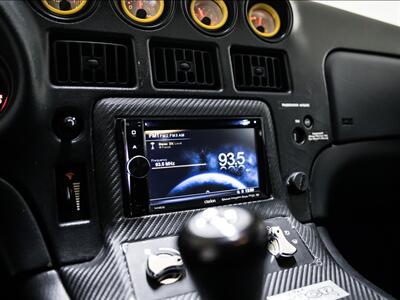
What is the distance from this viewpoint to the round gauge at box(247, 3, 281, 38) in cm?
107

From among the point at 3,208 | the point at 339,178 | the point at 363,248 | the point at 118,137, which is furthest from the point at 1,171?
the point at 363,248

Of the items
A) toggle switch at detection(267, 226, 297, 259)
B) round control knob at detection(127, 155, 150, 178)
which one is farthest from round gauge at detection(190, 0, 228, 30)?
toggle switch at detection(267, 226, 297, 259)

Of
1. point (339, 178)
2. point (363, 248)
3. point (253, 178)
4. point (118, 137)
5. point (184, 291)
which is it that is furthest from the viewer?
point (363, 248)

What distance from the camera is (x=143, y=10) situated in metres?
0.90

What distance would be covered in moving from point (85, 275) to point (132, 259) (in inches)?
3.6

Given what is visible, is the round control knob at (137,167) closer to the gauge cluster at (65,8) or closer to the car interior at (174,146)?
the car interior at (174,146)

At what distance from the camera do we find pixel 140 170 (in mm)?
771

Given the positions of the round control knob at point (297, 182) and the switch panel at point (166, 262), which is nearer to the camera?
the switch panel at point (166, 262)

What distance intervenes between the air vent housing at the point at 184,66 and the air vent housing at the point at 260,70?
69mm

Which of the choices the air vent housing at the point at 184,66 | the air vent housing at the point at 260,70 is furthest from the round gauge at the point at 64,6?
the air vent housing at the point at 260,70

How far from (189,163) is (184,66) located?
260 millimetres

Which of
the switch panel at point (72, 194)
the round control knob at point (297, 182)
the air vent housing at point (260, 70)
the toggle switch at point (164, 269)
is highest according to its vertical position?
the air vent housing at point (260, 70)

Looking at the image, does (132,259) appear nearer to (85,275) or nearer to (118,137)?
(85,275)

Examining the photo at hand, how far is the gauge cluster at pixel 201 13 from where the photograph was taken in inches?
31.9
